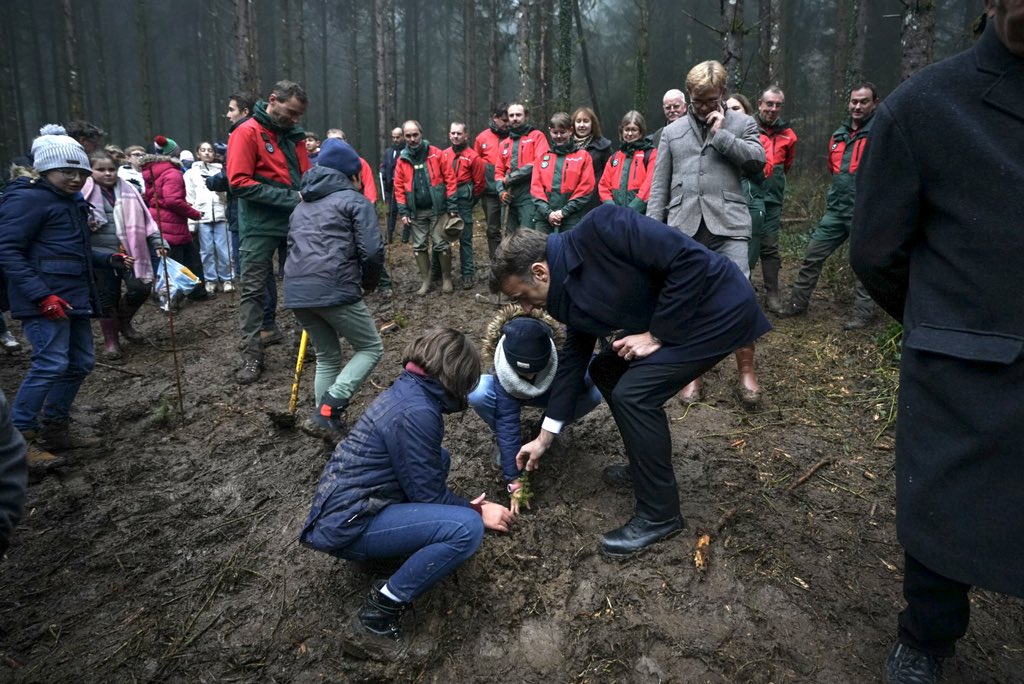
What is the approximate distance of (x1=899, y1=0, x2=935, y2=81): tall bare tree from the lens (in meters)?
5.71

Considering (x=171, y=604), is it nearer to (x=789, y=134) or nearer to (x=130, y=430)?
(x=130, y=430)

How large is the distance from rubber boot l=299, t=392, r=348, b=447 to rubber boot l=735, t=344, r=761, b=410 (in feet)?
9.31

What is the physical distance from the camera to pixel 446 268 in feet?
26.7

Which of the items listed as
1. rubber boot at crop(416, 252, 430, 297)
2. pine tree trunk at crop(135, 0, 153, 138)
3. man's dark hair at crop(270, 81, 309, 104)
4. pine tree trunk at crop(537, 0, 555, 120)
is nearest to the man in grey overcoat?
man's dark hair at crop(270, 81, 309, 104)

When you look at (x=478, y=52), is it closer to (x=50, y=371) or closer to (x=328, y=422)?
(x=50, y=371)

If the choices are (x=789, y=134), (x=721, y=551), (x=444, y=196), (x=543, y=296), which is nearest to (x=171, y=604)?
(x=543, y=296)

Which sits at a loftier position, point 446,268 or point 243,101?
point 243,101

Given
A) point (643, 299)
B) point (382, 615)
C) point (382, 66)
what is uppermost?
point (382, 66)

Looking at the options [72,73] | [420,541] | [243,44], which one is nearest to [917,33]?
[420,541]

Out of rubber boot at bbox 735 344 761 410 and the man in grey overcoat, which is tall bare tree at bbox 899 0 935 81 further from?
rubber boot at bbox 735 344 761 410

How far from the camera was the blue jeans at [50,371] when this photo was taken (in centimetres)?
422

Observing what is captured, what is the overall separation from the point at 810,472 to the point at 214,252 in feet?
27.0

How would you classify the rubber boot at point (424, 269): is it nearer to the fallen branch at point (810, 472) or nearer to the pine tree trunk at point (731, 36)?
the pine tree trunk at point (731, 36)

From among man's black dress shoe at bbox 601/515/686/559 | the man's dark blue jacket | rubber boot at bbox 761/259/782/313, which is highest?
the man's dark blue jacket
